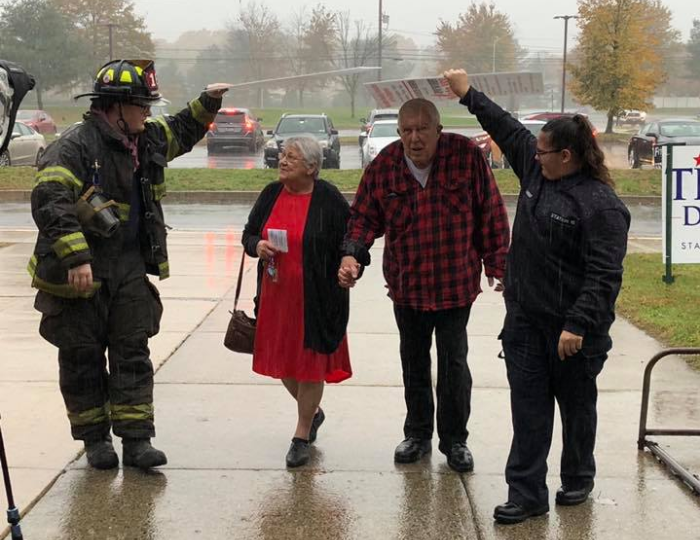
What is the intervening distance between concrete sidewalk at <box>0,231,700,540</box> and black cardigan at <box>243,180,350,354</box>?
63 centimetres

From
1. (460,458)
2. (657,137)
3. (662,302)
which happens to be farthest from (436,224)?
(657,137)

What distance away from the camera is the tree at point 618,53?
2729 centimetres

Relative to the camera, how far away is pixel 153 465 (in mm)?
4547

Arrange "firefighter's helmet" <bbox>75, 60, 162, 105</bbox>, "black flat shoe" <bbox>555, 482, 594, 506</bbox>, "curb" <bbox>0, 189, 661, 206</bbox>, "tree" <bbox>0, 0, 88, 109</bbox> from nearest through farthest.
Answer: "black flat shoe" <bbox>555, 482, 594, 506</bbox> → "firefighter's helmet" <bbox>75, 60, 162, 105</bbox> → "curb" <bbox>0, 189, 661, 206</bbox> → "tree" <bbox>0, 0, 88, 109</bbox>

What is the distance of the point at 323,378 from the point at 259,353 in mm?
356

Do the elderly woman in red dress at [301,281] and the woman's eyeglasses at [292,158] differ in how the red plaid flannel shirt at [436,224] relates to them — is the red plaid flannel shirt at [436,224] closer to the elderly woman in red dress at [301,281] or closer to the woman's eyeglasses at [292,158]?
the elderly woman in red dress at [301,281]

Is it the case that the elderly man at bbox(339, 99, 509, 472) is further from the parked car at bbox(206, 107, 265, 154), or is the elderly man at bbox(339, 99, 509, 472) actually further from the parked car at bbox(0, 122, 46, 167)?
the parked car at bbox(206, 107, 265, 154)

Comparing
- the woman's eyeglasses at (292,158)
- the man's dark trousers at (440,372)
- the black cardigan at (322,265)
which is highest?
the woman's eyeglasses at (292,158)

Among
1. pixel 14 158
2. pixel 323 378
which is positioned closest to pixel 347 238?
pixel 323 378

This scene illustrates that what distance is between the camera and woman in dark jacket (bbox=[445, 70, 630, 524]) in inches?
151

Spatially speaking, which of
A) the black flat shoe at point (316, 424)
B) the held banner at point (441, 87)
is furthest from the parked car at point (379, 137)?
the held banner at point (441, 87)

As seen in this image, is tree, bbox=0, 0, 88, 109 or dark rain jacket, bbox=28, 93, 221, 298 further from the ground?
tree, bbox=0, 0, 88, 109

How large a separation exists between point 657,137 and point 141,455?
24132 millimetres

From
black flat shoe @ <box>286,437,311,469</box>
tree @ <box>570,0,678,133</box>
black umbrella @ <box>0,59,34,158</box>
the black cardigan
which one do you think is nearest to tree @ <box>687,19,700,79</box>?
tree @ <box>570,0,678,133</box>
